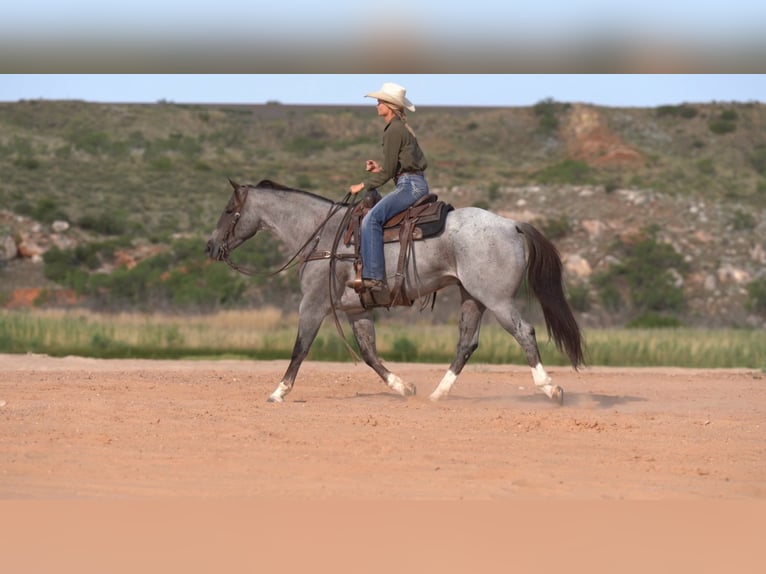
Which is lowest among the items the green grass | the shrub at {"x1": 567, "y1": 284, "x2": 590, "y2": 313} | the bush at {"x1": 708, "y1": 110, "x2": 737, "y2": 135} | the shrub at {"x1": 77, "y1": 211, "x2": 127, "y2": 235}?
the shrub at {"x1": 567, "y1": 284, "x2": 590, "y2": 313}

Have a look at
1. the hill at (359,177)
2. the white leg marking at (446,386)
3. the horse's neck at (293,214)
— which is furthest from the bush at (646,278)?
the horse's neck at (293,214)

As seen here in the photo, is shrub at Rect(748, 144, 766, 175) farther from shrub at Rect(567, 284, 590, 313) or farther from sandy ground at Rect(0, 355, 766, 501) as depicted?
sandy ground at Rect(0, 355, 766, 501)

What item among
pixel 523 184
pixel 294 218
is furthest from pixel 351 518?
pixel 523 184

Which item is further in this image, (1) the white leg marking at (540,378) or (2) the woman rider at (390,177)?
(1) the white leg marking at (540,378)

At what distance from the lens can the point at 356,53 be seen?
2430mm

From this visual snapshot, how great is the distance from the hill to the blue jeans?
20439 mm

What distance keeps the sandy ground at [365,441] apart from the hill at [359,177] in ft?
63.2

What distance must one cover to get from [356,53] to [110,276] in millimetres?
35246

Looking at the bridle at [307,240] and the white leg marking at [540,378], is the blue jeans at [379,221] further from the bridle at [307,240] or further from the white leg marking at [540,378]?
the white leg marking at [540,378]

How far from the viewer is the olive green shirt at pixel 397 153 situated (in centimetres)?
1097

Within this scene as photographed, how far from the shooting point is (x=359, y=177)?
50.0m

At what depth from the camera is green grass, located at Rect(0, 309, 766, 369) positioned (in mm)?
19219

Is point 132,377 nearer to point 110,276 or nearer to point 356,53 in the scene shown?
point 356,53

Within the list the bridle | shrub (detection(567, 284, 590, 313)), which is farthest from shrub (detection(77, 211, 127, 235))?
the bridle
